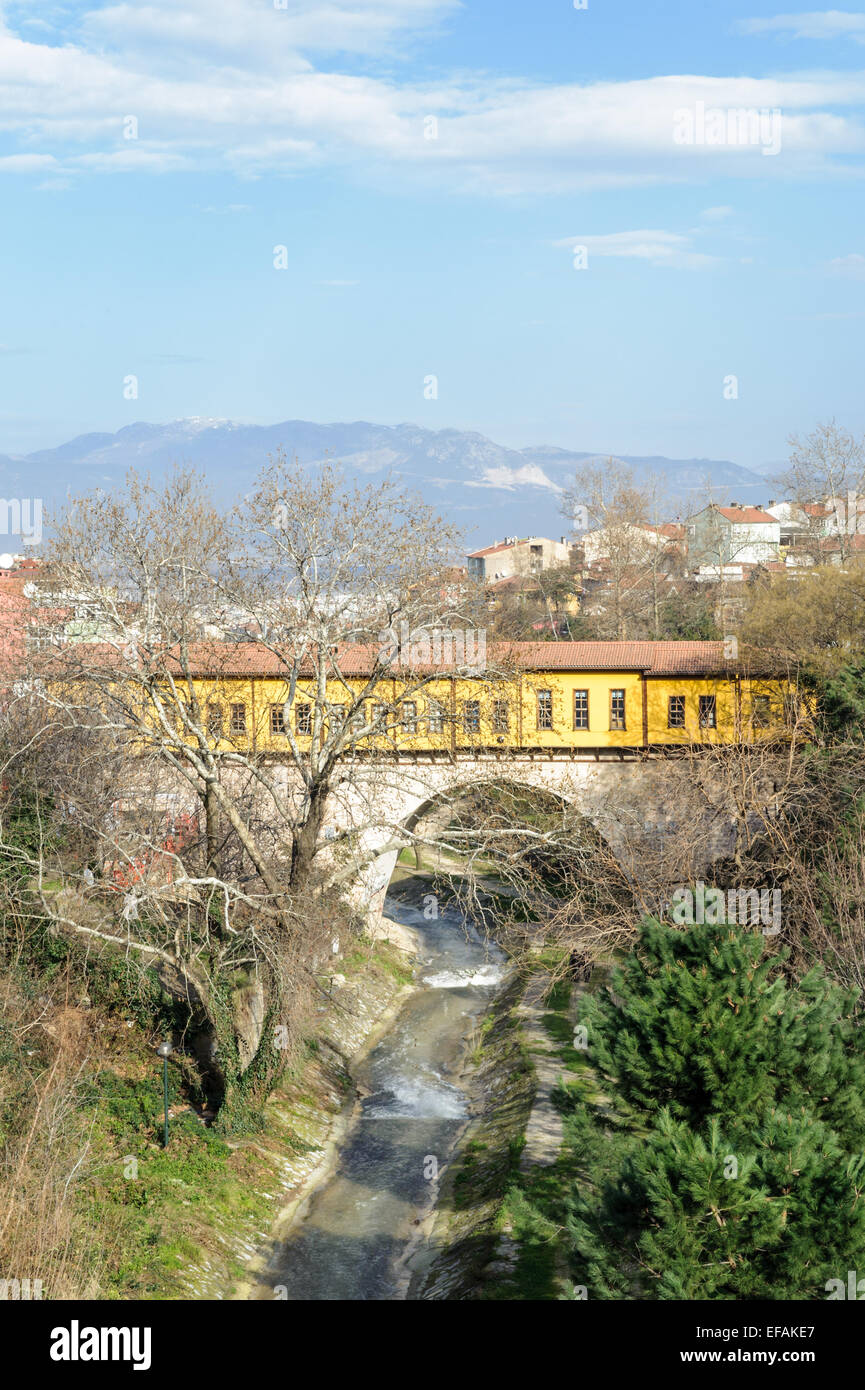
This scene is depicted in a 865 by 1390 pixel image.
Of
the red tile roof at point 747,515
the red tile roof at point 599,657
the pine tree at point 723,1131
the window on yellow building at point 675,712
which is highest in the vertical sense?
the red tile roof at point 747,515

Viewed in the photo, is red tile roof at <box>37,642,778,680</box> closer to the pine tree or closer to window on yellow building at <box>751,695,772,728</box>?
window on yellow building at <box>751,695,772,728</box>

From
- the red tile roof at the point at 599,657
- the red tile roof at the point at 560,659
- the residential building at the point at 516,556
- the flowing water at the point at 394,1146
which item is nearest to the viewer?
the flowing water at the point at 394,1146

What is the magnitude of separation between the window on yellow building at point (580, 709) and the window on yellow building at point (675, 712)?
2.07 m

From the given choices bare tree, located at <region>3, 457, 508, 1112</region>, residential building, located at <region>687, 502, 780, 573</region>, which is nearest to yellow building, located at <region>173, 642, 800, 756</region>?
bare tree, located at <region>3, 457, 508, 1112</region>

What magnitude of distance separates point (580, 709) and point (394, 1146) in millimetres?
13026

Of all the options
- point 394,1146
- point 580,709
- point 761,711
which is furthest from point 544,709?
point 394,1146

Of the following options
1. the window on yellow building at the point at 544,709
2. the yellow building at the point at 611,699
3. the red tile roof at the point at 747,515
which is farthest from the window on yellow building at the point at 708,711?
the red tile roof at the point at 747,515

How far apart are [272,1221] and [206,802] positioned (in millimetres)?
6423

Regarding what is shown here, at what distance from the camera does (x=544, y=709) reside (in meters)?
30.6

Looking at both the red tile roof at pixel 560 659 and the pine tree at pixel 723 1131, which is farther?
the red tile roof at pixel 560 659

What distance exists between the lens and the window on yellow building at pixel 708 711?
30.3m

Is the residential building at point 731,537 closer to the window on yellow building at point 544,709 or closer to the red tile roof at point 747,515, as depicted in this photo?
the red tile roof at point 747,515

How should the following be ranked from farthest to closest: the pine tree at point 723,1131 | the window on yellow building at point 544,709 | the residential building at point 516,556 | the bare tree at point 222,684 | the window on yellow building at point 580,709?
1. the residential building at point 516,556
2. the window on yellow building at point 580,709
3. the window on yellow building at point 544,709
4. the bare tree at point 222,684
5. the pine tree at point 723,1131
